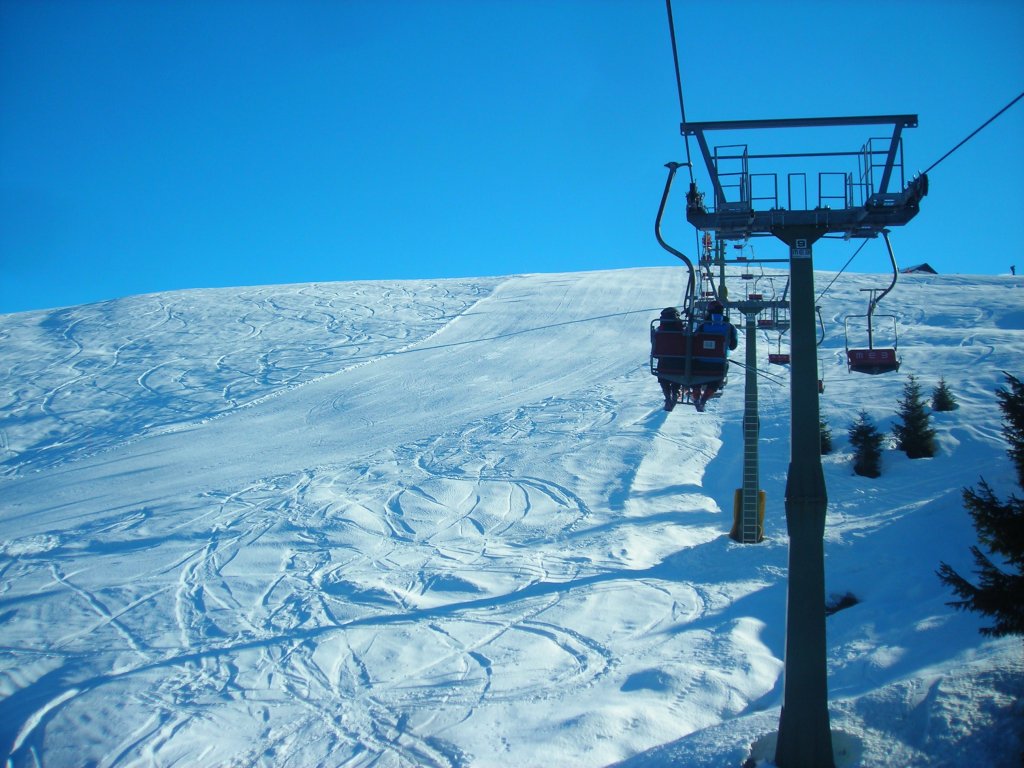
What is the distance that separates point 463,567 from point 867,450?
1030cm

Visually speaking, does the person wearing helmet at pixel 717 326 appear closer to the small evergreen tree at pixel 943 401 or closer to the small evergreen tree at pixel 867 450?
the small evergreen tree at pixel 867 450

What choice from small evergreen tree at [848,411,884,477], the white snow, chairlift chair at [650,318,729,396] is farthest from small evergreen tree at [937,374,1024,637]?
small evergreen tree at [848,411,884,477]

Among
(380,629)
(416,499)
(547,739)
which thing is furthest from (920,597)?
(416,499)

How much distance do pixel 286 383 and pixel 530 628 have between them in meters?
21.5

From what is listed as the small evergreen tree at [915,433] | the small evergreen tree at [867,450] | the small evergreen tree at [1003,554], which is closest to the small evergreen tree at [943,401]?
the small evergreen tree at [915,433]

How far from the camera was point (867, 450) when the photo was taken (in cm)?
1892

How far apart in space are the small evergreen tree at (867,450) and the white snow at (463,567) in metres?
0.47

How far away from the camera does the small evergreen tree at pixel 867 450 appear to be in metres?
18.9

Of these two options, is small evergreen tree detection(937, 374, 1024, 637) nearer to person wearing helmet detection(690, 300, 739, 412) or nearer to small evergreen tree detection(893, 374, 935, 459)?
person wearing helmet detection(690, 300, 739, 412)

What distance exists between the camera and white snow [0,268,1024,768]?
950cm

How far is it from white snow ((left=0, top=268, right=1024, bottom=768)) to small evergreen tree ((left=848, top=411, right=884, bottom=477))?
1.54 ft

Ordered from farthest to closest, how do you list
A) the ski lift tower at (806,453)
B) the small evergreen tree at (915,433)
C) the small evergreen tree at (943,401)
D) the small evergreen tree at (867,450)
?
the small evergreen tree at (943,401)
the small evergreen tree at (915,433)
the small evergreen tree at (867,450)
the ski lift tower at (806,453)

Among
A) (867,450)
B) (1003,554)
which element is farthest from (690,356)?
(867,450)

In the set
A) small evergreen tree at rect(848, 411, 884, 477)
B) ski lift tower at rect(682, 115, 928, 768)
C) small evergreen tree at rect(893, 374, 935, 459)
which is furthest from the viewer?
small evergreen tree at rect(893, 374, 935, 459)
